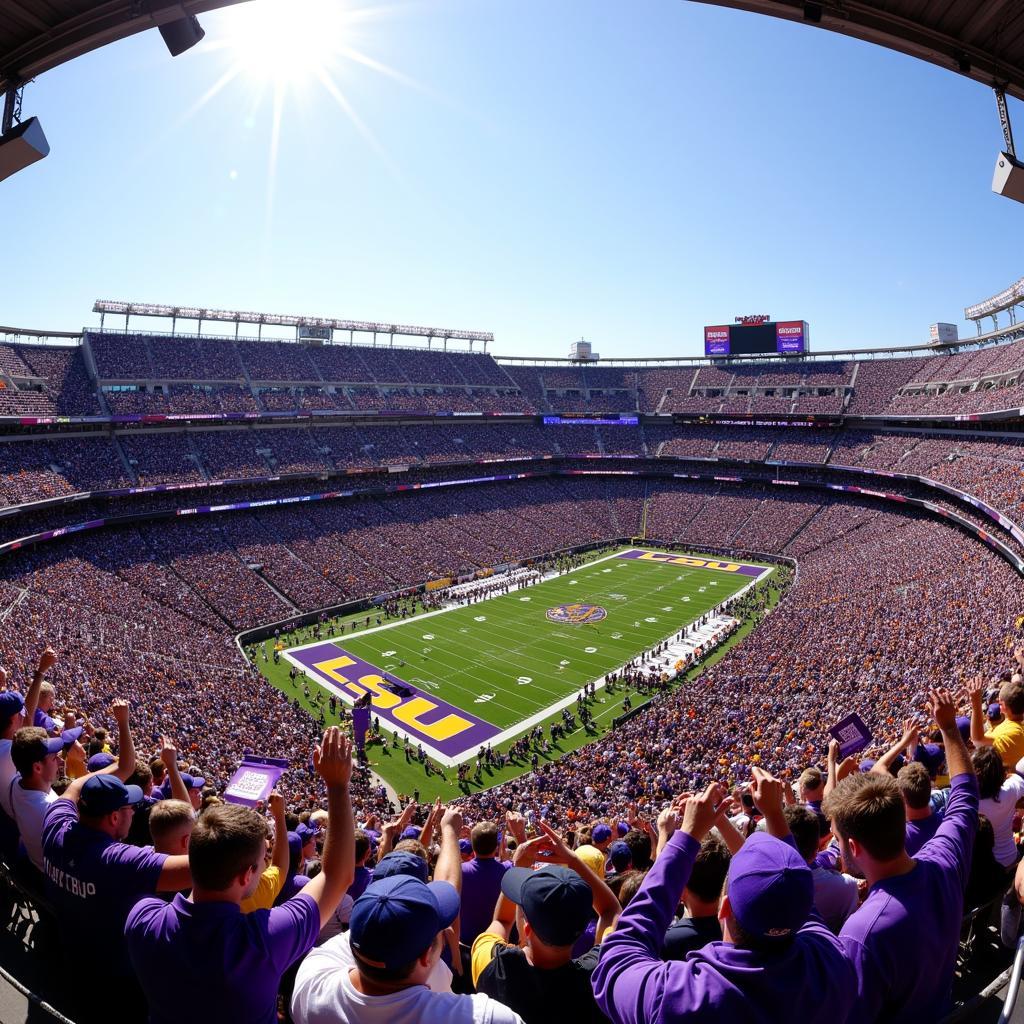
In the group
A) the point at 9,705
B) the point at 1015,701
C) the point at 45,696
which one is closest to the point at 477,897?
the point at 9,705

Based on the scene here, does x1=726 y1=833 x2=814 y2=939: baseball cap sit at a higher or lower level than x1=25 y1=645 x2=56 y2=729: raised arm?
higher

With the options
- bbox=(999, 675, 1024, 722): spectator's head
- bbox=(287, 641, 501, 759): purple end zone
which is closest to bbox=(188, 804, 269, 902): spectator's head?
bbox=(999, 675, 1024, 722): spectator's head

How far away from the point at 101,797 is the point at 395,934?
2.30m

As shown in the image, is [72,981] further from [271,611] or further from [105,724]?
[271,611]

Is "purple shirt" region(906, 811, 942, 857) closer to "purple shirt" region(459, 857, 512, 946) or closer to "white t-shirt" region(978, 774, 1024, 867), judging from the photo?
"white t-shirt" region(978, 774, 1024, 867)

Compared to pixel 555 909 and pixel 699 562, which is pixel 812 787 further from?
pixel 699 562

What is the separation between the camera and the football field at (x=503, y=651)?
84.3ft

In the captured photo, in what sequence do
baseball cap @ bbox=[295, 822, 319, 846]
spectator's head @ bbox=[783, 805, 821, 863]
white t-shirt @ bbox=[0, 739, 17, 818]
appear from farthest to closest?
baseball cap @ bbox=[295, 822, 319, 846], white t-shirt @ bbox=[0, 739, 17, 818], spectator's head @ bbox=[783, 805, 821, 863]

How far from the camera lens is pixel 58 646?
22625 mm

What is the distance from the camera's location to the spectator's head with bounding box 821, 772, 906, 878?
2.84m

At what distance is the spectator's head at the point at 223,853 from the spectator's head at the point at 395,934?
2.01ft

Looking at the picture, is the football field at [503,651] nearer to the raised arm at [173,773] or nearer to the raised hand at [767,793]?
the raised arm at [173,773]

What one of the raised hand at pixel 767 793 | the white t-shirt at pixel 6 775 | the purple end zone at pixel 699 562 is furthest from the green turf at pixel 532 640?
the raised hand at pixel 767 793

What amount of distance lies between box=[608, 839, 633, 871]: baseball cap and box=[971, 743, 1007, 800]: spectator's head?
2736 mm
